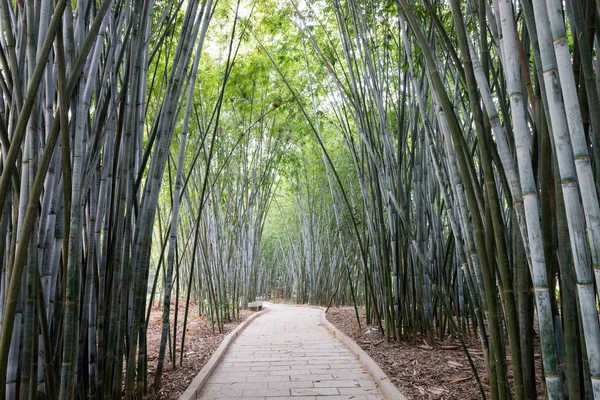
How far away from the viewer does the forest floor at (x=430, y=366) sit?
1.87 metres

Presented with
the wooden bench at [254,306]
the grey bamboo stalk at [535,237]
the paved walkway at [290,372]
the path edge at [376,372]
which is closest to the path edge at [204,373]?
the paved walkway at [290,372]

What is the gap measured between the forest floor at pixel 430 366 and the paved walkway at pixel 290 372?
0.15 meters

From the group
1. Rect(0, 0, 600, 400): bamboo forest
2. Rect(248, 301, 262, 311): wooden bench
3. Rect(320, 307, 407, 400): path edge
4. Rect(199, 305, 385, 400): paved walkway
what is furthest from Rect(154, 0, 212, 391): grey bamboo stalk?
Rect(248, 301, 262, 311): wooden bench

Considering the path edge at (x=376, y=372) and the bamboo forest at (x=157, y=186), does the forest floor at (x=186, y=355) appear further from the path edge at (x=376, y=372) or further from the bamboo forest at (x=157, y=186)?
the path edge at (x=376, y=372)

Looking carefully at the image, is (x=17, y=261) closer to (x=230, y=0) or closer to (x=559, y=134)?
(x=559, y=134)

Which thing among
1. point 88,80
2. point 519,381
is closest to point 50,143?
point 88,80

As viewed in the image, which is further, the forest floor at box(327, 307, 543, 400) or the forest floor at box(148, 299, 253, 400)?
the forest floor at box(148, 299, 253, 400)

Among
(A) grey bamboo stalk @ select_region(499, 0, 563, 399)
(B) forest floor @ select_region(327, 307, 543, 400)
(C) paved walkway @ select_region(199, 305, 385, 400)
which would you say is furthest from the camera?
(C) paved walkway @ select_region(199, 305, 385, 400)

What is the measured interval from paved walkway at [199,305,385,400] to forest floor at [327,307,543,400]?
155 millimetres

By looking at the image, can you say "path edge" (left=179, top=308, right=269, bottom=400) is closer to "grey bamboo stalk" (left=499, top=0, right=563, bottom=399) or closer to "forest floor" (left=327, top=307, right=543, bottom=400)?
"forest floor" (left=327, top=307, right=543, bottom=400)

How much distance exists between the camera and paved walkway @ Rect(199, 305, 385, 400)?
2018 mm

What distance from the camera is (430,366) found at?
229 cm

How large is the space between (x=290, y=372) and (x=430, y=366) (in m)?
0.81

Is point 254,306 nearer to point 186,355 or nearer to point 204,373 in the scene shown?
point 186,355
